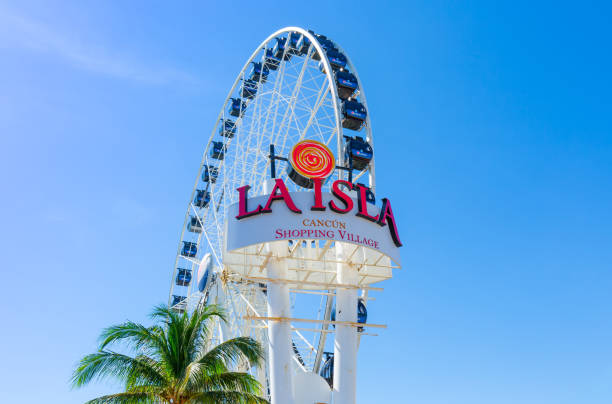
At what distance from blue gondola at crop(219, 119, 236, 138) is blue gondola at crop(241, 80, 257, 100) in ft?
7.94

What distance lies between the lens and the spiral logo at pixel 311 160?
20578 mm

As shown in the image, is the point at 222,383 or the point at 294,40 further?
the point at 294,40

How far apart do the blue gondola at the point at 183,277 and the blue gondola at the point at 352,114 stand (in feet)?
84.6

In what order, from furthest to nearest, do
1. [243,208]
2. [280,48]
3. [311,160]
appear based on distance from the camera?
[280,48], [311,160], [243,208]

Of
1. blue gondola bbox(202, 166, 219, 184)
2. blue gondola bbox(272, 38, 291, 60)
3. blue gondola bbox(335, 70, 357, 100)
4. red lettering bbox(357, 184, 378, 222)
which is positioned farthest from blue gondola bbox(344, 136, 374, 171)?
blue gondola bbox(202, 166, 219, 184)

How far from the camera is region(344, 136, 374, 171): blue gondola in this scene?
27469 mm

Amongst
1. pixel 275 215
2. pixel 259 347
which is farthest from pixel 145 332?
pixel 275 215

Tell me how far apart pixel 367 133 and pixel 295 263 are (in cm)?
990

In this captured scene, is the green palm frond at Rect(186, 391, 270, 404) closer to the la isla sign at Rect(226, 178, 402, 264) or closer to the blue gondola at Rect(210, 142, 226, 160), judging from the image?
the la isla sign at Rect(226, 178, 402, 264)

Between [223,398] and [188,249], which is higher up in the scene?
[188,249]

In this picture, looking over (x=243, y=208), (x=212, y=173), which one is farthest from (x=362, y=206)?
(x=212, y=173)

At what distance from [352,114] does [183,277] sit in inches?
1046

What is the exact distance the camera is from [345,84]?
2917 cm

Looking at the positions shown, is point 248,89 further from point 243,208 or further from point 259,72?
point 243,208
